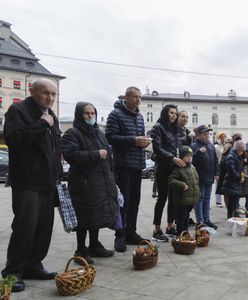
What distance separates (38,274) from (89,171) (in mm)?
1207

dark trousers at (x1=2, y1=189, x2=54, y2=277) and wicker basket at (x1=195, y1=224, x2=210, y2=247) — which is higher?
dark trousers at (x1=2, y1=189, x2=54, y2=277)

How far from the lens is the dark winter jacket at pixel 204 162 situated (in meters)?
6.64

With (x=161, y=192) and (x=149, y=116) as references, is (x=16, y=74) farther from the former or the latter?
(x=161, y=192)

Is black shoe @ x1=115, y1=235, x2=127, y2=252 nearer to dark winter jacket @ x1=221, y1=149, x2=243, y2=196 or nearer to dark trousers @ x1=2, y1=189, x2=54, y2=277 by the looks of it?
dark trousers @ x1=2, y1=189, x2=54, y2=277

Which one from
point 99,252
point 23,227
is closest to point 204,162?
point 99,252

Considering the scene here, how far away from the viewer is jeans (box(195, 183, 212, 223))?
666cm

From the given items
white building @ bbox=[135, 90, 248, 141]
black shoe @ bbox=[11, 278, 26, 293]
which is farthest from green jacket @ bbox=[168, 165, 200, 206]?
white building @ bbox=[135, 90, 248, 141]

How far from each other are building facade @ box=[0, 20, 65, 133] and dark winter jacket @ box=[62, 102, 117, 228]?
4851cm

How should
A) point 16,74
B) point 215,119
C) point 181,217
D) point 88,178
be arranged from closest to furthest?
1. point 88,178
2. point 181,217
3. point 16,74
4. point 215,119

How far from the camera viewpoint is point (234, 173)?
22.7ft

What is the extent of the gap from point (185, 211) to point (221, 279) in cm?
169

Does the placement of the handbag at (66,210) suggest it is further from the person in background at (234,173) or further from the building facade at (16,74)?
the building facade at (16,74)

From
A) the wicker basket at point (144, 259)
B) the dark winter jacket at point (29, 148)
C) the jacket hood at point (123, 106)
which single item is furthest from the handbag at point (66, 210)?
the jacket hood at point (123, 106)

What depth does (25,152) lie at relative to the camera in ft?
12.3
